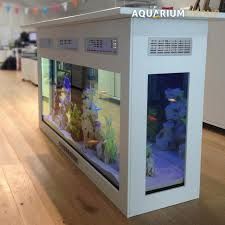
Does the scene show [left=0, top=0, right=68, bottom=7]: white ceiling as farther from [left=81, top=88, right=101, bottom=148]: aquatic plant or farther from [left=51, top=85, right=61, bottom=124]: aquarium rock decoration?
[left=81, top=88, right=101, bottom=148]: aquatic plant

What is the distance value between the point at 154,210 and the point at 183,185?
25cm

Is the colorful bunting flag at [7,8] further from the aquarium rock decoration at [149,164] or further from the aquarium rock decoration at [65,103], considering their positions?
the aquarium rock decoration at [149,164]

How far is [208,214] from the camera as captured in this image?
6.57 feet

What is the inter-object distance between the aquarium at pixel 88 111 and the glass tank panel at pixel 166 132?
20 centimetres

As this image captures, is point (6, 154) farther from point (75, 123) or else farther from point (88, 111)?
point (88, 111)

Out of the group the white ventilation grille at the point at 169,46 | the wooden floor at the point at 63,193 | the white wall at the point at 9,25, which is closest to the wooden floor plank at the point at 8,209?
the wooden floor at the point at 63,193

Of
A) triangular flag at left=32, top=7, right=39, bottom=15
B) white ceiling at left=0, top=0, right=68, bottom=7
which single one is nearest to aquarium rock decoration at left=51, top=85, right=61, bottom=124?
white ceiling at left=0, top=0, right=68, bottom=7

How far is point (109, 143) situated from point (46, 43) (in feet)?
4.95

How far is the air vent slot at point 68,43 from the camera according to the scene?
258cm

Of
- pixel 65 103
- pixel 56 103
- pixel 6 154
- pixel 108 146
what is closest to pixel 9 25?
pixel 56 103

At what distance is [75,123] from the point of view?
2.92 m

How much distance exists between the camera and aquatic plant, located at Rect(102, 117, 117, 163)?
222 centimetres

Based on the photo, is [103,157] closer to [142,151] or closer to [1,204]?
[142,151]

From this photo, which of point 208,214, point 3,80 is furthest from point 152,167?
point 3,80
